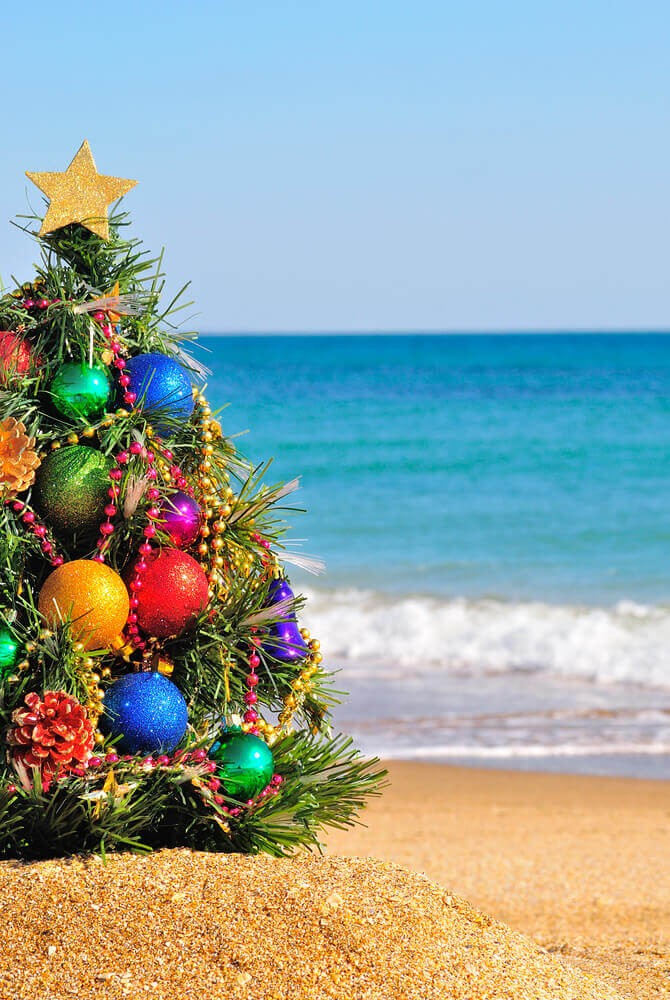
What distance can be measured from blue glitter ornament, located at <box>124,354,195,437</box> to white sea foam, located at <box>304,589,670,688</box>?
669 cm

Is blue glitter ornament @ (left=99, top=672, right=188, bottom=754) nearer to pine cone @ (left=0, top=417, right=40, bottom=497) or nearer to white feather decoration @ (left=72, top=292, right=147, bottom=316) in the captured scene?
pine cone @ (left=0, top=417, right=40, bottom=497)

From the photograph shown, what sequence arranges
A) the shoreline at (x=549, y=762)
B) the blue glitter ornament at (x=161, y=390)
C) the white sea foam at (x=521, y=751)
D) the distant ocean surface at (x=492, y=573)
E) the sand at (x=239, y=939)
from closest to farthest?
the sand at (x=239, y=939) < the blue glitter ornament at (x=161, y=390) < the shoreline at (x=549, y=762) < the white sea foam at (x=521, y=751) < the distant ocean surface at (x=492, y=573)

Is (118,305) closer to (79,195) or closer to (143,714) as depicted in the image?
(79,195)

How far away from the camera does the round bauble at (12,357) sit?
7.80ft

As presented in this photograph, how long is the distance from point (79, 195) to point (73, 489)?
0.81 metres

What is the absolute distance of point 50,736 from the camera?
7.01 ft

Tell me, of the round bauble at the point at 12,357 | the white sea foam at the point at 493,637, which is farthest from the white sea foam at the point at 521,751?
the round bauble at the point at 12,357

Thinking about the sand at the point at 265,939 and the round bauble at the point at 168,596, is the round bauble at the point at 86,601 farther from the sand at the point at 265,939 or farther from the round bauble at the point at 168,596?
the sand at the point at 265,939

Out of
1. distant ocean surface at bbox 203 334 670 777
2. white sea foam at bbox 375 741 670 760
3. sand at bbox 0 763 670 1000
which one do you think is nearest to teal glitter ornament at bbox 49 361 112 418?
sand at bbox 0 763 670 1000

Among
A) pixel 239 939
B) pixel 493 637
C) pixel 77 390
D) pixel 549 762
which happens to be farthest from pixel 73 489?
pixel 493 637

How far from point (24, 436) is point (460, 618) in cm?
851

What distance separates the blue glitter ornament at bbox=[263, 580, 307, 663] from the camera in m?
2.51

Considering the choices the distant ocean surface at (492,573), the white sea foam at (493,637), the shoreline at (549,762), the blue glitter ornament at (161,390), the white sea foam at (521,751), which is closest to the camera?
the blue glitter ornament at (161,390)

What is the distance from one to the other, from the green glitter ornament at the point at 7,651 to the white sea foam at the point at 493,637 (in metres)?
6.90
